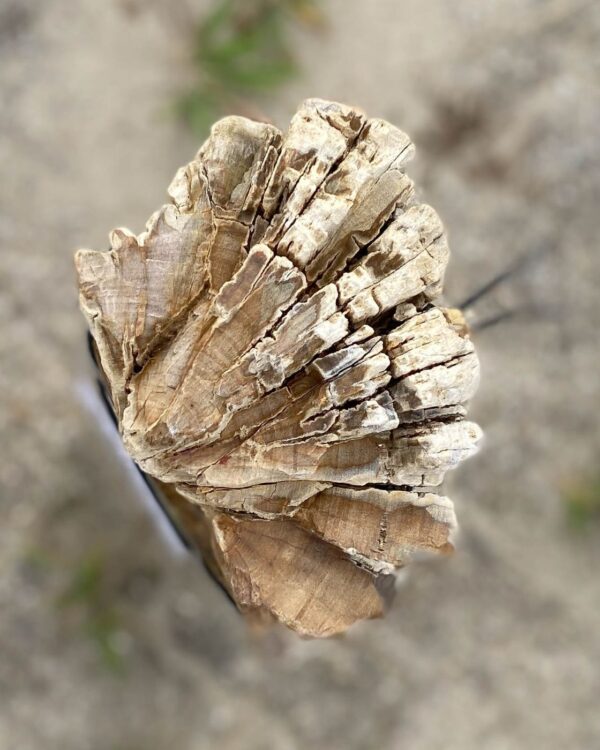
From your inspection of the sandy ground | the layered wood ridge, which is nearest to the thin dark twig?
the sandy ground

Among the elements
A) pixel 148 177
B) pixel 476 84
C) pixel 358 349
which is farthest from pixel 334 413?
pixel 476 84

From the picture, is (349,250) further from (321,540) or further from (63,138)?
(63,138)

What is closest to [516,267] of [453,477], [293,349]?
[453,477]

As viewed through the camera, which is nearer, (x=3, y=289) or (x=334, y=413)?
(x=334, y=413)

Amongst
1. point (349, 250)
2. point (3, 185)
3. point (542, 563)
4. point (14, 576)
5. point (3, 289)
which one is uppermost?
point (3, 185)

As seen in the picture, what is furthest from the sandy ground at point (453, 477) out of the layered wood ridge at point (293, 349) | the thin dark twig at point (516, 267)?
the layered wood ridge at point (293, 349)

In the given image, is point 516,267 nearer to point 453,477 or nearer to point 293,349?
point 453,477
